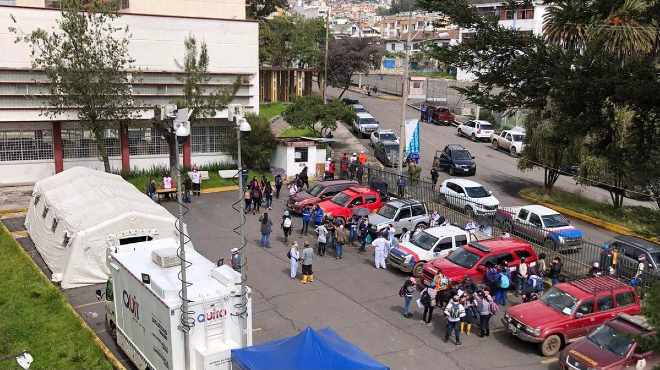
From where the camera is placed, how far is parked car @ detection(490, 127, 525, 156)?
45.2 metres

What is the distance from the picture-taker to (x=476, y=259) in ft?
66.5

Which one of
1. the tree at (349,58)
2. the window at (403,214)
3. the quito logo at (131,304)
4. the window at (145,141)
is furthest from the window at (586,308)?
the tree at (349,58)

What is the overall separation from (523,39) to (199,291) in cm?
789

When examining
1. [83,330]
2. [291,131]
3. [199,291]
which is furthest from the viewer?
[291,131]

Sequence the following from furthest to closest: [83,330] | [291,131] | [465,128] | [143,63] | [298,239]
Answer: [465,128], [291,131], [143,63], [298,239], [83,330]

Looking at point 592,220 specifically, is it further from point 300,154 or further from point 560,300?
point 300,154

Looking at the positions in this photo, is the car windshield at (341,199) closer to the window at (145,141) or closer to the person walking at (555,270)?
the person walking at (555,270)

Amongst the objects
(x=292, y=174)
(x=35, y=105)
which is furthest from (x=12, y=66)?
(x=292, y=174)

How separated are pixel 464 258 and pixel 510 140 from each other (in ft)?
89.7

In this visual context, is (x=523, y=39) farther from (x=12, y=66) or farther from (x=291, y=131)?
(x=291, y=131)

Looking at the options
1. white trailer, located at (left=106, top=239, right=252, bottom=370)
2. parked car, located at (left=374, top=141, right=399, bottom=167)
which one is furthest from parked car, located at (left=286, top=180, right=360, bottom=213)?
white trailer, located at (left=106, top=239, right=252, bottom=370)

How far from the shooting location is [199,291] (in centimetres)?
1309

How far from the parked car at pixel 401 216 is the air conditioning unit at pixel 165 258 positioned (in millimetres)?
11892

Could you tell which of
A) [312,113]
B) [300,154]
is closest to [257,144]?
[300,154]
